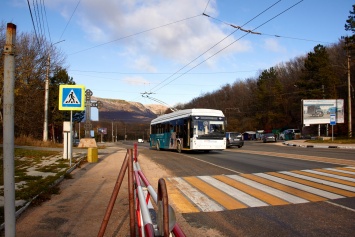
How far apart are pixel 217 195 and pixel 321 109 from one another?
45.7 meters

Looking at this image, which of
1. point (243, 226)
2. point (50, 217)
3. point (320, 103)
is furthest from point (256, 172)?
point (320, 103)

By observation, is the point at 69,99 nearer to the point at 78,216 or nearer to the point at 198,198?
the point at 198,198

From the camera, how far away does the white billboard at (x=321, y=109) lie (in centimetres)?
4881

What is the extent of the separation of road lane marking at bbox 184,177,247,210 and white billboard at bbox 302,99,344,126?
42708 mm

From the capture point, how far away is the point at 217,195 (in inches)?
323

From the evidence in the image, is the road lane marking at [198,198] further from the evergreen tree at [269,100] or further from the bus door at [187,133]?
the evergreen tree at [269,100]

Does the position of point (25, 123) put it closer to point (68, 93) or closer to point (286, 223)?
point (68, 93)

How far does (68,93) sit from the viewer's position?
49.0 feet

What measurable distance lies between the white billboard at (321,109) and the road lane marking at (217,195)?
1681 inches

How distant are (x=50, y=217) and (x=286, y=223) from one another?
14.2 ft

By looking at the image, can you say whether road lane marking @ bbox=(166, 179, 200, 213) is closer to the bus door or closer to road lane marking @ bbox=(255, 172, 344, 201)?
road lane marking @ bbox=(255, 172, 344, 201)

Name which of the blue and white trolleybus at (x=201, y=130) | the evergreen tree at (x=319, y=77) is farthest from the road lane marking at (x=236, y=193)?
the evergreen tree at (x=319, y=77)

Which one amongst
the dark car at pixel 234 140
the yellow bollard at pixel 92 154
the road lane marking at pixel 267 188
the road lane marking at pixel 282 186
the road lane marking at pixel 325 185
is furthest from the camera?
the dark car at pixel 234 140

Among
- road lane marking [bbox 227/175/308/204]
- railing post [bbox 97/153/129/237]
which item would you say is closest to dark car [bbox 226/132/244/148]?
road lane marking [bbox 227/175/308/204]
